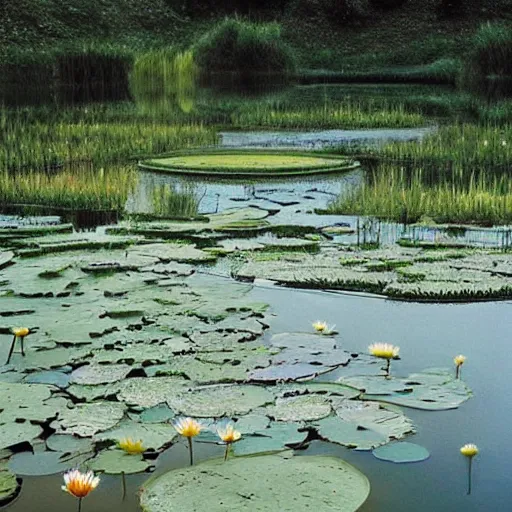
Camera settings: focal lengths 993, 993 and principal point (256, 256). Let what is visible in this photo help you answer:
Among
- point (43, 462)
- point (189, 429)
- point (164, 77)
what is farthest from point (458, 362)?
point (164, 77)

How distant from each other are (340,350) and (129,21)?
27677 mm

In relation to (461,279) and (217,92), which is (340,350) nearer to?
(461,279)

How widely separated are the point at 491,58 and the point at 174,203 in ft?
44.1

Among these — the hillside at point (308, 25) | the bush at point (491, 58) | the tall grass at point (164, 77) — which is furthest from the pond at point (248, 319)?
the hillside at point (308, 25)

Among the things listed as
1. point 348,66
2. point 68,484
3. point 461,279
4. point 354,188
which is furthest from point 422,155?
point 348,66

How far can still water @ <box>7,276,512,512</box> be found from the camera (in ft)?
7.05

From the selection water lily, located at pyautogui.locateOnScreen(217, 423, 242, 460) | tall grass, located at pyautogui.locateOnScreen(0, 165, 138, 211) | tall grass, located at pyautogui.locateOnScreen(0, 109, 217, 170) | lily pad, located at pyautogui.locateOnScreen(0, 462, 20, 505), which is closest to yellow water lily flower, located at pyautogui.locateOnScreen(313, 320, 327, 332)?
water lily, located at pyautogui.locateOnScreen(217, 423, 242, 460)

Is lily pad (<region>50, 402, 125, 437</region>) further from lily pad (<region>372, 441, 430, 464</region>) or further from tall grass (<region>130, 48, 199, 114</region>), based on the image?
tall grass (<region>130, 48, 199, 114</region>)

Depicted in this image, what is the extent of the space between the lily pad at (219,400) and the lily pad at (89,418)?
0.50ft

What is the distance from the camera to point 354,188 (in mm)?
6043

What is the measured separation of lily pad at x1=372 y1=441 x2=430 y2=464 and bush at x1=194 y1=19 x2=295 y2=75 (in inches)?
765

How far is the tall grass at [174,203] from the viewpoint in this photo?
546 centimetres

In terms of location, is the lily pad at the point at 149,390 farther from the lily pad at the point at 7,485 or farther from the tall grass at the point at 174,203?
the tall grass at the point at 174,203

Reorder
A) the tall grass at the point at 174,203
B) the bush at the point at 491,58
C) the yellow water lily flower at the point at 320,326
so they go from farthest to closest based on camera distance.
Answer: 1. the bush at the point at 491,58
2. the tall grass at the point at 174,203
3. the yellow water lily flower at the point at 320,326
